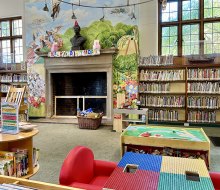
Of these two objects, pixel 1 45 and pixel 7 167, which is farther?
pixel 1 45

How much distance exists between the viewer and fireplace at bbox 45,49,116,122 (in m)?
6.69

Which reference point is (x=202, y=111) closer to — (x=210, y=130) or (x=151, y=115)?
(x=210, y=130)

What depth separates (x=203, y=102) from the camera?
6.07 metres

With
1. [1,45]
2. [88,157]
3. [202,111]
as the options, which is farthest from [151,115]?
[1,45]

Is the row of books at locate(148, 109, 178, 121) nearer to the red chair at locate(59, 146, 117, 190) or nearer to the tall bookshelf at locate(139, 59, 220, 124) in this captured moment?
the tall bookshelf at locate(139, 59, 220, 124)

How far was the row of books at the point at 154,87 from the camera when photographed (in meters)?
6.40

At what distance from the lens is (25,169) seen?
2.29 metres

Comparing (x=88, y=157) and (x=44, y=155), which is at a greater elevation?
(x=88, y=157)

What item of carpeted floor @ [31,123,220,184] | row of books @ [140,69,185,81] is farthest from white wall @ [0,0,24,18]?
row of books @ [140,69,185,81]

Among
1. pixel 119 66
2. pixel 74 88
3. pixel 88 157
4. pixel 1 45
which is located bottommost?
pixel 88 157

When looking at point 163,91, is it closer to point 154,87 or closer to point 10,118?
point 154,87

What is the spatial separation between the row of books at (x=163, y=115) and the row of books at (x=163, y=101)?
212 mm

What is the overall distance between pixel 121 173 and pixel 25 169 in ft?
4.04

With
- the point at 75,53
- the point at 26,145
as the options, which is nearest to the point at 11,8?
the point at 75,53
